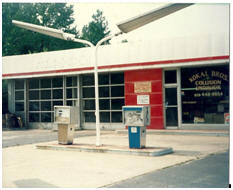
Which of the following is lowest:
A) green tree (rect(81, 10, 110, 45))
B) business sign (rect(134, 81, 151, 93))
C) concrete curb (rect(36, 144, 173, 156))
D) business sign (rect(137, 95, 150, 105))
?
concrete curb (rect(36, 144, 173, 156))

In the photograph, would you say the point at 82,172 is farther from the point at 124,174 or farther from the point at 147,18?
the point at 147,18

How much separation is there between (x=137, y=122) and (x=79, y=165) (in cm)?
221

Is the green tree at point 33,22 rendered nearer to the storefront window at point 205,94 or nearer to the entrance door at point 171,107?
the entrance door at point 171,107

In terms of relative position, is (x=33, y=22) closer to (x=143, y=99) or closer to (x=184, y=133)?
(x=143, y=99)

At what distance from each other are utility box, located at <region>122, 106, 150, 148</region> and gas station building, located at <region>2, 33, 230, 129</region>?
527 centimetres

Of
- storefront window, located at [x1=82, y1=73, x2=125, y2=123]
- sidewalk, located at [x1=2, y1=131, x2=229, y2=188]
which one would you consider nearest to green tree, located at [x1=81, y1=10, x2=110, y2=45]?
storefront window, located at [x1=82, y1=73, x2=125, y2=123]

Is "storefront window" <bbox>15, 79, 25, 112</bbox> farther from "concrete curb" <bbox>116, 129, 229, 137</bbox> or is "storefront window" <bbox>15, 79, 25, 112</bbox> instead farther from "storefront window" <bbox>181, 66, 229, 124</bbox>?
"storefront window" <bbox>181, 66, 229, 124</bbox>

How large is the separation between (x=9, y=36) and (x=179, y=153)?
21.5 m

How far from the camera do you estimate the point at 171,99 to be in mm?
17531

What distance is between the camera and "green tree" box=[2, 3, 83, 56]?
22.9m

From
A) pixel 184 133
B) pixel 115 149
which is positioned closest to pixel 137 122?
pixel 115 149

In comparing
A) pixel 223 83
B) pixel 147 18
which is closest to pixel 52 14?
pixel 223 83

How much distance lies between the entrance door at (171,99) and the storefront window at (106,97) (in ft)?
8.62

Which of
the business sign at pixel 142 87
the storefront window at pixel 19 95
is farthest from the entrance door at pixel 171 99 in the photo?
the storefront window at pixel 19 95
